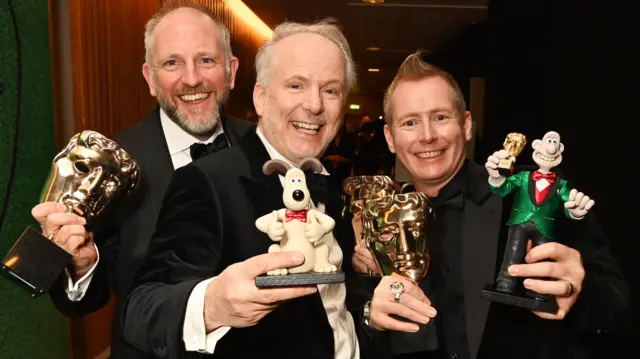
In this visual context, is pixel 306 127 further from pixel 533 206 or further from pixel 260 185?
pixel 533 206

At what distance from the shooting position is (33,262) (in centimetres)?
141

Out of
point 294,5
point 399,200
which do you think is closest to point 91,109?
point 294,5

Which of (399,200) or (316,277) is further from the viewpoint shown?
(399,200)

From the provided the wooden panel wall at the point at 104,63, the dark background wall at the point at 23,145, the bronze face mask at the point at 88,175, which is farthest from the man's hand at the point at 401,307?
the wooden panel wall at the point at 104,63

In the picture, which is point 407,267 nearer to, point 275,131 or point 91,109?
point 275,131

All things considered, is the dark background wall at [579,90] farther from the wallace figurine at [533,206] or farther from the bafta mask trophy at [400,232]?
the bafta mask trophy at [400,232]

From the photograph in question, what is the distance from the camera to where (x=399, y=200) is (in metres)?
1.43

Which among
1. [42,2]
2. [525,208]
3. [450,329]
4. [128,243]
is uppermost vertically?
[42,2]

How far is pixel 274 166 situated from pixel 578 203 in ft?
2.74

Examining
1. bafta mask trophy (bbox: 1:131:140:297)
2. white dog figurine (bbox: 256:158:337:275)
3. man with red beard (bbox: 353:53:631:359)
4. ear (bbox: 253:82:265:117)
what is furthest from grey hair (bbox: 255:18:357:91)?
bafta mask trophy (bbox: 1:131:140:297)

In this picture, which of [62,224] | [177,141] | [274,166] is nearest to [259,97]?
[274,166]

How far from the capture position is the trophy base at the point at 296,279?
117cm

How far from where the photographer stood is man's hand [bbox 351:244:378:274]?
1.58 metres

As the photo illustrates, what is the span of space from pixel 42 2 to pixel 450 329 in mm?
2355
